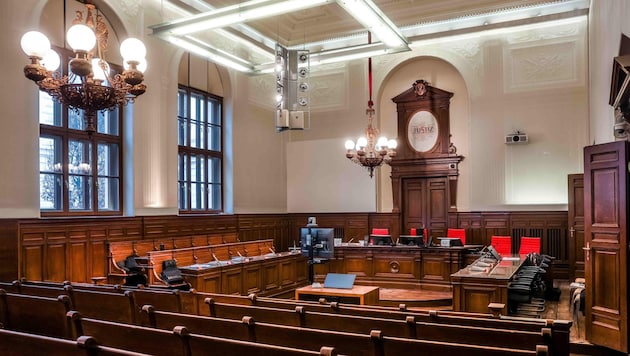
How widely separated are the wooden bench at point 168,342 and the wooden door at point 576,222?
8888 mm

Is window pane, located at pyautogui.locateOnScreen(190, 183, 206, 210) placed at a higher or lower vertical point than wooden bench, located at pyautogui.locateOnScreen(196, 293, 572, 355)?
higher

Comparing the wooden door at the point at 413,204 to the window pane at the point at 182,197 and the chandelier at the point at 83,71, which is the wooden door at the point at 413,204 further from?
the chandelier at the point at 83,71

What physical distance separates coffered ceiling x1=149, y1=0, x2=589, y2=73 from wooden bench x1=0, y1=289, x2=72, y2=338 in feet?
19.8

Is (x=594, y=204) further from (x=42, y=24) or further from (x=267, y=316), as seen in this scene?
(x=42, y=24)

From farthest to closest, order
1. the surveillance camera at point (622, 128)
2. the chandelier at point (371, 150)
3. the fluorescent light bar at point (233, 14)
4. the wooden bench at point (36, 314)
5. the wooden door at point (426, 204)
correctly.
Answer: the wooden door at point (426, 204), the chandelier at point (371, 150), the fluorescent light bar at point (233, 14), the surveillance camera at point (622, 128), the wooden bench at point (36, 314)

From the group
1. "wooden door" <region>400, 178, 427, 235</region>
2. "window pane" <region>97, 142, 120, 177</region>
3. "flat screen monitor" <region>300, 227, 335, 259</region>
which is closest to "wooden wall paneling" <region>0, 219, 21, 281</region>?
"window pane" <region>97, 142, 120, 177</region>

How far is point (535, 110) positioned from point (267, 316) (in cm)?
896

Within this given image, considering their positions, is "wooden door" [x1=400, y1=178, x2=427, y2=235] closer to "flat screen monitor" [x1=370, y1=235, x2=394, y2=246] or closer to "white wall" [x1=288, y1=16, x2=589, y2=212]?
"white wall" [x1=288, y1=16, x2=589, y2=212]

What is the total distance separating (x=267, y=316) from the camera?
11.1ft

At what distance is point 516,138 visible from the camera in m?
10.5

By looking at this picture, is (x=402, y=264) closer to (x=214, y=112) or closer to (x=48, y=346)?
(x=214, y=112)

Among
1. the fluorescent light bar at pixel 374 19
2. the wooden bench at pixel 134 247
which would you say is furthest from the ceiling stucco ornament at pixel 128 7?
the wooden bench at pixel 134 247

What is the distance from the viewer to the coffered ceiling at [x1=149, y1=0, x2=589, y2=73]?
975cm

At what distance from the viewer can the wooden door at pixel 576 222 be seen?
9.47 meters
